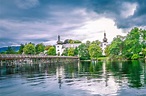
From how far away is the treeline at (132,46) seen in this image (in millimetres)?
113169

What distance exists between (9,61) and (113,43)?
58660 mm

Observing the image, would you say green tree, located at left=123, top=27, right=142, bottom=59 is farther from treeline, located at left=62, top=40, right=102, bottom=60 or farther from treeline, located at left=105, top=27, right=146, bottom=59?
treeline, located at left=62, top=40, right=102, bottom=60

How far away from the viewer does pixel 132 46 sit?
378ft

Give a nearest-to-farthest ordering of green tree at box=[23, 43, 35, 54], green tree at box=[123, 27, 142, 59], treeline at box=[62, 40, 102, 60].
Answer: green tree at box=[123, 27, 142, 59] < treeline at box=[62, 40, 102, 60] < green tree at box=[23, 43, 35, 54]

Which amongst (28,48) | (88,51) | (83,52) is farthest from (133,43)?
(28,48)

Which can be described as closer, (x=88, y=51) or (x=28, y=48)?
(x=88, y=51)

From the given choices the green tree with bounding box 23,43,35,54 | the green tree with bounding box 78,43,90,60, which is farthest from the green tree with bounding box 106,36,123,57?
Result: the green tree with bounding box 23,43,35,54

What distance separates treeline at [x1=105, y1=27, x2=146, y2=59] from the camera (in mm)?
113169

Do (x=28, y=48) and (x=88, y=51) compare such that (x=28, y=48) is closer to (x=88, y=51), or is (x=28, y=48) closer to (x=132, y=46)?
(x=88, y=51)

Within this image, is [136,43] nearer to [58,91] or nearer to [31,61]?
[31,61]

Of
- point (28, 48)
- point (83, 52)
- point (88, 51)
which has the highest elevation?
point (28, 48)

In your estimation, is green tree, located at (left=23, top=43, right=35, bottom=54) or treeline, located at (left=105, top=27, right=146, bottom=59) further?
green tree, located at (left=23, top=43, right=35, bottom=54)

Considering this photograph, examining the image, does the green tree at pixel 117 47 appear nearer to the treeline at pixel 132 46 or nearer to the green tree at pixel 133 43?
the treeline at pixel 132 46

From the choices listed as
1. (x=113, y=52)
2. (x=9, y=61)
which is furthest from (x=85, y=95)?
(x=113, y=52)
